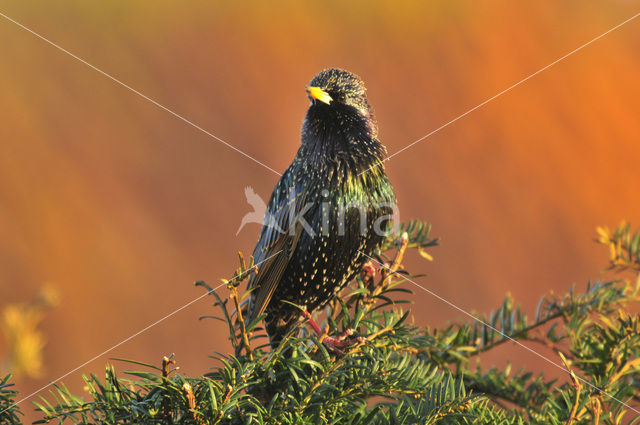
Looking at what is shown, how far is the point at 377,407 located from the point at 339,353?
0.51 ft

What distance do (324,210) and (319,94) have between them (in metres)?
0.27

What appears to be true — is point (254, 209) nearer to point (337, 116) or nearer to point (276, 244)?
point (276, 244)

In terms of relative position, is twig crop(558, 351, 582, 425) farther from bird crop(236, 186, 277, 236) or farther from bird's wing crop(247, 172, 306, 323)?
bird crop(236, 186, 277, 236)

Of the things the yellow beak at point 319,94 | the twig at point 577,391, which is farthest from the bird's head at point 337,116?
the twig at point 577,391

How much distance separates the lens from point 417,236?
1297mm

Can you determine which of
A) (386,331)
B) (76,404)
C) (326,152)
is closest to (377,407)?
(386,331)

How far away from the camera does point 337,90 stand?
1429 millimetres

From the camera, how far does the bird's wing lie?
1.32 meters

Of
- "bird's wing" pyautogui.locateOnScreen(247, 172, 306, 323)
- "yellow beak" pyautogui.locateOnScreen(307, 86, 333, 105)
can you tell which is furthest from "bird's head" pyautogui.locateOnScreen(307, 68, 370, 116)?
"bird's wing" pyautogui.locateOnScreen(247, 172, 306, 323)

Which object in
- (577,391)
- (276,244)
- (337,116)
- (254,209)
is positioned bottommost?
(577,391)

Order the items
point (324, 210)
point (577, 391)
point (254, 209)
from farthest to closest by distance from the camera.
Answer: point (254, 209) → point (324, 210) → point (577, 391)

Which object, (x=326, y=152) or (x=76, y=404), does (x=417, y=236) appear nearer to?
(x=326, y=152)

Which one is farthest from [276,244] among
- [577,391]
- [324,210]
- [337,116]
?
[577,391]

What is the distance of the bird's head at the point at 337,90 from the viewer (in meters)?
1.42
